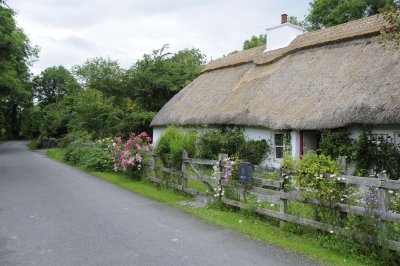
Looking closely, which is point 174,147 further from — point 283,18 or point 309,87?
point 283,18

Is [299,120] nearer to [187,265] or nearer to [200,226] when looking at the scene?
[200,226]

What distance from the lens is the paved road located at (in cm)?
593

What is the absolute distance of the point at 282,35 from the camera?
70.2 ft

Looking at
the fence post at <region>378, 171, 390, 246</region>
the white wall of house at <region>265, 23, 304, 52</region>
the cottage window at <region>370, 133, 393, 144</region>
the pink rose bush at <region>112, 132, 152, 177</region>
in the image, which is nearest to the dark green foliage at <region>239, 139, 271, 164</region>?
the pink rose bush at <region>112, 132, 152, 177</region>

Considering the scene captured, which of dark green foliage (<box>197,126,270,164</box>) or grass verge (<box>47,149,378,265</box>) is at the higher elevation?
dark green foliage (<box>197,126,270,164</box>)

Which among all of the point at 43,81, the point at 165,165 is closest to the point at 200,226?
the point at 165,165

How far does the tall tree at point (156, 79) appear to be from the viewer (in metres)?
27.4

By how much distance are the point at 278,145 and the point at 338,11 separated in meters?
19.4

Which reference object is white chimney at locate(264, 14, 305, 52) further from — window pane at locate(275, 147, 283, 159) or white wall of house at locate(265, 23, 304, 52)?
window pane at locate(275, 147, 283, 159)

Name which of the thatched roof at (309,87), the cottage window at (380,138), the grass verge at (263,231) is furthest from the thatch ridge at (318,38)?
the grass verge at (263,231)

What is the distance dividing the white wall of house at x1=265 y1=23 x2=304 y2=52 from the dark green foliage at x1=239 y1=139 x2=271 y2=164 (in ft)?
24.1

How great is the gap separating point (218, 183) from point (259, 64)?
41.3ft

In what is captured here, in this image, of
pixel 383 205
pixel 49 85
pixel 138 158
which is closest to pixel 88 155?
pixel 138 158

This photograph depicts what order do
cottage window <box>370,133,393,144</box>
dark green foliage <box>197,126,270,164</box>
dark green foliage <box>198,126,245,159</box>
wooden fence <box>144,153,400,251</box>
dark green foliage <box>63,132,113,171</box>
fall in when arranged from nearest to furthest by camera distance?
wooden fence <box>144,153,400,251</box> < cottage window <box>370,133,393,144</box> < dark green foliage <box>197,126,270,164</box> < dark green foliage <box>198,126,245,159</box> < dark green foliage <box>63,132,113,171</box>
